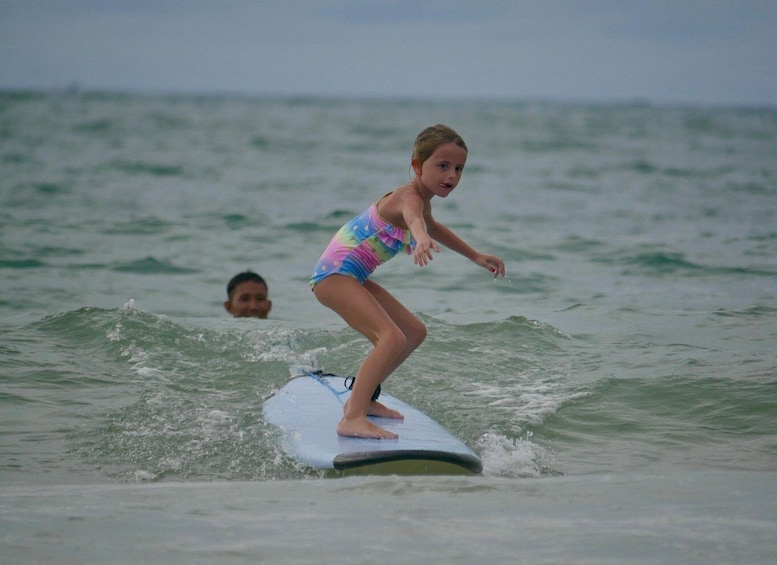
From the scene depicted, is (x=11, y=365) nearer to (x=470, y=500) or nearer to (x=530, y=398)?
(x=530, y=398)

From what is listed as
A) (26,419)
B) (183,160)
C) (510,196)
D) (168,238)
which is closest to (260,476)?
(26,419)

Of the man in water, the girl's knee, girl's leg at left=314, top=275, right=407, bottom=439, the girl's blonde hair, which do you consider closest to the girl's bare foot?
girl's leg at left=314, top=275, right=407, bottom=439

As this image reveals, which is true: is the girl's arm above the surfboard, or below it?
above

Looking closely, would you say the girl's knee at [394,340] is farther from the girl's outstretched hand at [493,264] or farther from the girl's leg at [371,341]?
the girl's outstretched hand at [493,264]

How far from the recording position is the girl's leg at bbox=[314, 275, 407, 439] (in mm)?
5146

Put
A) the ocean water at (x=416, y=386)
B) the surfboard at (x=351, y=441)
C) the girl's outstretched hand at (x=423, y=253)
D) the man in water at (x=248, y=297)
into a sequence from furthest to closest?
the man in water at (x=248, y=297)
the surfboard at (x=351, y=441)
the girl's outstretched hand at (x=423, y=253)
the ocean water at (x=416, y=386)

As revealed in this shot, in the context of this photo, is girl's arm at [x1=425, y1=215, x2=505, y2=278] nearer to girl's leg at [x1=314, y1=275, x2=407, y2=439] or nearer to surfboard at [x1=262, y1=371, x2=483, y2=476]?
girl's leg at [x1=314, y1=275, x2=407, y2=439]

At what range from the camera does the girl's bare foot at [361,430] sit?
513cm

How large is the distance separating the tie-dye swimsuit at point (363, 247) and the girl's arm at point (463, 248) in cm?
19

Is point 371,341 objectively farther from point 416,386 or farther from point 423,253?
point 416,386

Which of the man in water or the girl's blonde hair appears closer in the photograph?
the girl's blonde hair

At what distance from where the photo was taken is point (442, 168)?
205 inches

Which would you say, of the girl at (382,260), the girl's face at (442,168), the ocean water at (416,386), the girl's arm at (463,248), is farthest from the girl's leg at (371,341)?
the girl's face at (442,168)

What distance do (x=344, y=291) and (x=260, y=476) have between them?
1.02 m
